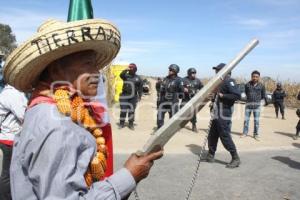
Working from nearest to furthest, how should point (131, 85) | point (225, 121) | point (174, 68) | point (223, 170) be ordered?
point (223, 170)
point (225, 121)
point (174, 68)
point (131, 85)

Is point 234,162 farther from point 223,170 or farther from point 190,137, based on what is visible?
point 190,137

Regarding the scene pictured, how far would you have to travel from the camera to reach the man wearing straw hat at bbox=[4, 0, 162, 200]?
5.27 ft

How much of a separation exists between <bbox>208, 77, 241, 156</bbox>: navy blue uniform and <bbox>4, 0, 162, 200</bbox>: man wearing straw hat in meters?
5.75

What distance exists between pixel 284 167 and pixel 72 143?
282 inches

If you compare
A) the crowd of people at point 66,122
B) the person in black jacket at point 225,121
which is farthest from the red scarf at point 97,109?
the person in black jacket at point 225,121

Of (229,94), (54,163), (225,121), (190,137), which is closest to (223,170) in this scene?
(225,121)

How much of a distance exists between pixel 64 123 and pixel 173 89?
10.5 meters

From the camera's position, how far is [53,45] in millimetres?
1837

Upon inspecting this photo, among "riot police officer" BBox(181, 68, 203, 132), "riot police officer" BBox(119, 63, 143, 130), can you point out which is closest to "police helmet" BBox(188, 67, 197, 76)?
"riot police officer" BBox(181, 68, 203, 132)

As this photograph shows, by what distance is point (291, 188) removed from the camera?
Answer: 6453 millimetres

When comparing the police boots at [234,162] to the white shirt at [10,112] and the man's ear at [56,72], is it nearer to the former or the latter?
the white shirt at [10,112]

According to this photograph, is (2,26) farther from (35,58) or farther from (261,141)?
(35,58)

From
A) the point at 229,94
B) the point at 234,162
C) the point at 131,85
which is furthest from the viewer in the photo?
the point at 131,85

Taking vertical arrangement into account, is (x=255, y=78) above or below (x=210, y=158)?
above
